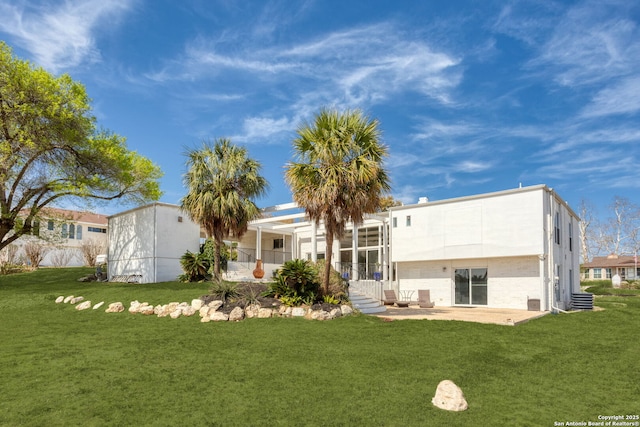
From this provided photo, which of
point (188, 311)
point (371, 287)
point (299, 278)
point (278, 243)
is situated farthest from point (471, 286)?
point (278, 243)

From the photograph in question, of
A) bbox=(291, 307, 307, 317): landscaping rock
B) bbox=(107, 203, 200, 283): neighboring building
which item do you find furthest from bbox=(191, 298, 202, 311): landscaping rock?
bbox=(107, 203, 200, 283): neighboring building

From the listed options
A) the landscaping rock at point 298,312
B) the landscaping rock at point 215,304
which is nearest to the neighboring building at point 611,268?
the landscaping rock at point 298,312

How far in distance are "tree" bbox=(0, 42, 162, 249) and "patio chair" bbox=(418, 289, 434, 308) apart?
18.4 m

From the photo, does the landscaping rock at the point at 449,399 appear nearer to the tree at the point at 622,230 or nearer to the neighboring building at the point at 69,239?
the neighboring building at the point at 69,239

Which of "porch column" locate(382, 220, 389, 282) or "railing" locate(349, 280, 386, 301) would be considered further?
"porch column" locate(382, 220, 389, 282)

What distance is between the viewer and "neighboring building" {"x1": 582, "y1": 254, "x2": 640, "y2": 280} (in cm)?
5112

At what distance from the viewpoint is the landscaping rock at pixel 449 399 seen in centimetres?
656

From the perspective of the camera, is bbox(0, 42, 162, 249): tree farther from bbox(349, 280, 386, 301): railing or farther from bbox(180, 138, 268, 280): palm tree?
bbox(349, 280, 386, 301): railing

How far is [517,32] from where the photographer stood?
1591cm

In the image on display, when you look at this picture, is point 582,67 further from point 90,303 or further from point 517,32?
point 90,303

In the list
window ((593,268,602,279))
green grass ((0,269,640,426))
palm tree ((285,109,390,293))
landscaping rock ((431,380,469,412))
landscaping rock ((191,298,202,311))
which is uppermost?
palm tree ((285,109,390,293))

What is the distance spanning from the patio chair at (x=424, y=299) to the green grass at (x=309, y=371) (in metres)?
7.04

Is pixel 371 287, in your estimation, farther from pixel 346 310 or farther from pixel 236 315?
pixel 236 315

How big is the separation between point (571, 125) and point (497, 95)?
9.86m
